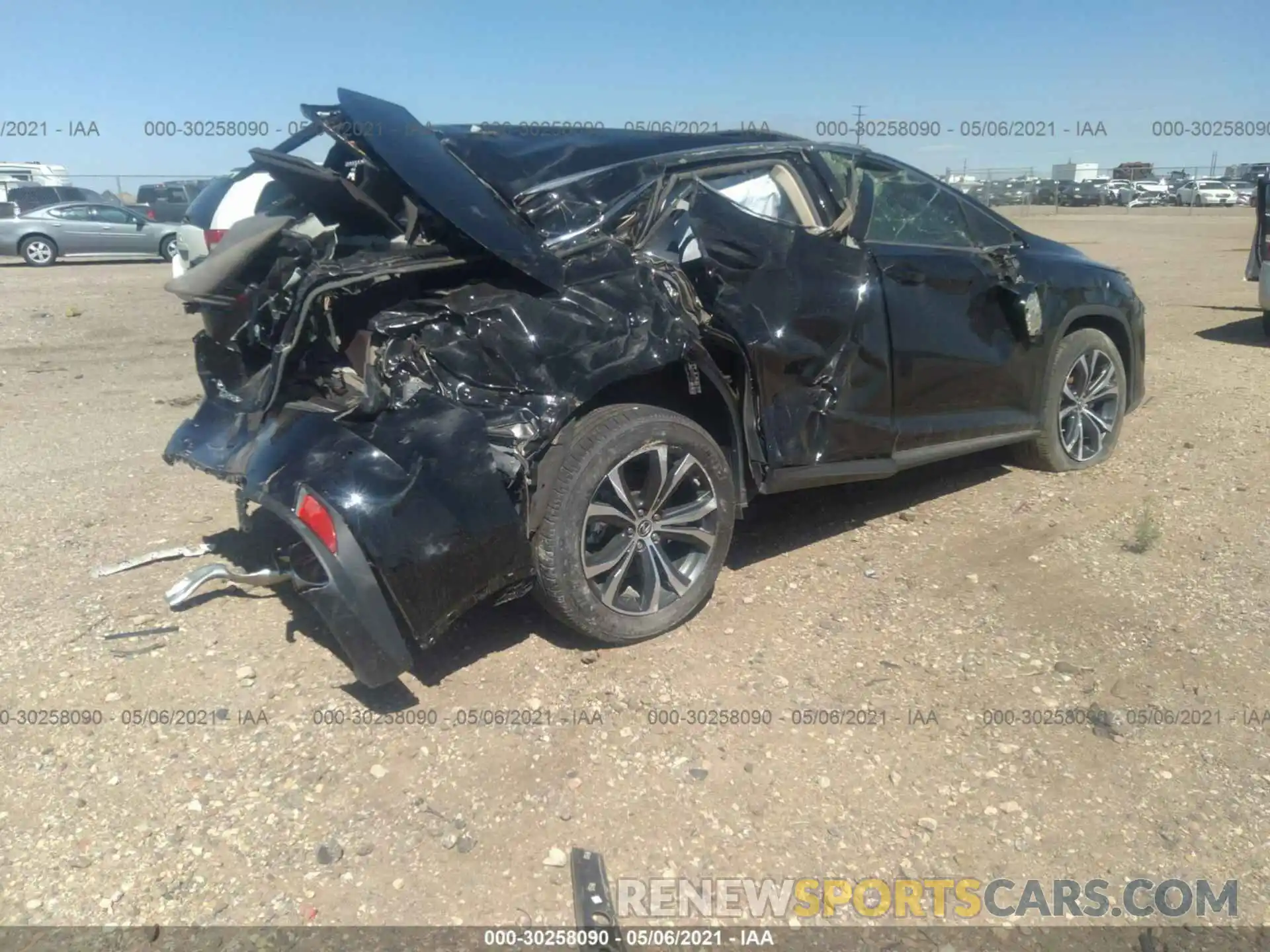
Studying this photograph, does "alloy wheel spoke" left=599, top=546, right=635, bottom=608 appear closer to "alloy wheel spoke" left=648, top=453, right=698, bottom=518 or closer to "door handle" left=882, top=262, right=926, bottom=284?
"alloy wheel spoke" left=648, top=453, right=698, bottom=518

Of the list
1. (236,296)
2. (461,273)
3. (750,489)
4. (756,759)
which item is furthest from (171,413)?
(756,759)

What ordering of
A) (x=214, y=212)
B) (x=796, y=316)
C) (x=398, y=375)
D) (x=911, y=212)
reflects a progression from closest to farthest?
(x=398, y=375) → (x=796, y=316) → (x=911, y=212) → (x=214, y=212)

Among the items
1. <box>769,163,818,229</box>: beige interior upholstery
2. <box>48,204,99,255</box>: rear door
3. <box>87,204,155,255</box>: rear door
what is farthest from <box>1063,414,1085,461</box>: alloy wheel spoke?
<box>48,204,99,255</box>: rear door

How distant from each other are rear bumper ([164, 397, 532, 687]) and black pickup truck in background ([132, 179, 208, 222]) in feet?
66.6

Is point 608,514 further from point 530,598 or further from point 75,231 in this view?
point 75,231

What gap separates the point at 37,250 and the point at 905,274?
67.6 feet

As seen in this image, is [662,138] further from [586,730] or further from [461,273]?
[586,730]

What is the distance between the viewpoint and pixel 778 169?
446 centimetres

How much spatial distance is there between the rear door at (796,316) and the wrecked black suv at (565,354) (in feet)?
0.04

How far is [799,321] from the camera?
159 inches

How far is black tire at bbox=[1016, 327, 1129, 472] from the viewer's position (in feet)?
17.5

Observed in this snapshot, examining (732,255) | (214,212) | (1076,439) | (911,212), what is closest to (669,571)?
(732,255)

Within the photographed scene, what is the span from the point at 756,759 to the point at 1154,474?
11.9ft

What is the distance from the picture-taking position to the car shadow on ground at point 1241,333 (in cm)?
950
